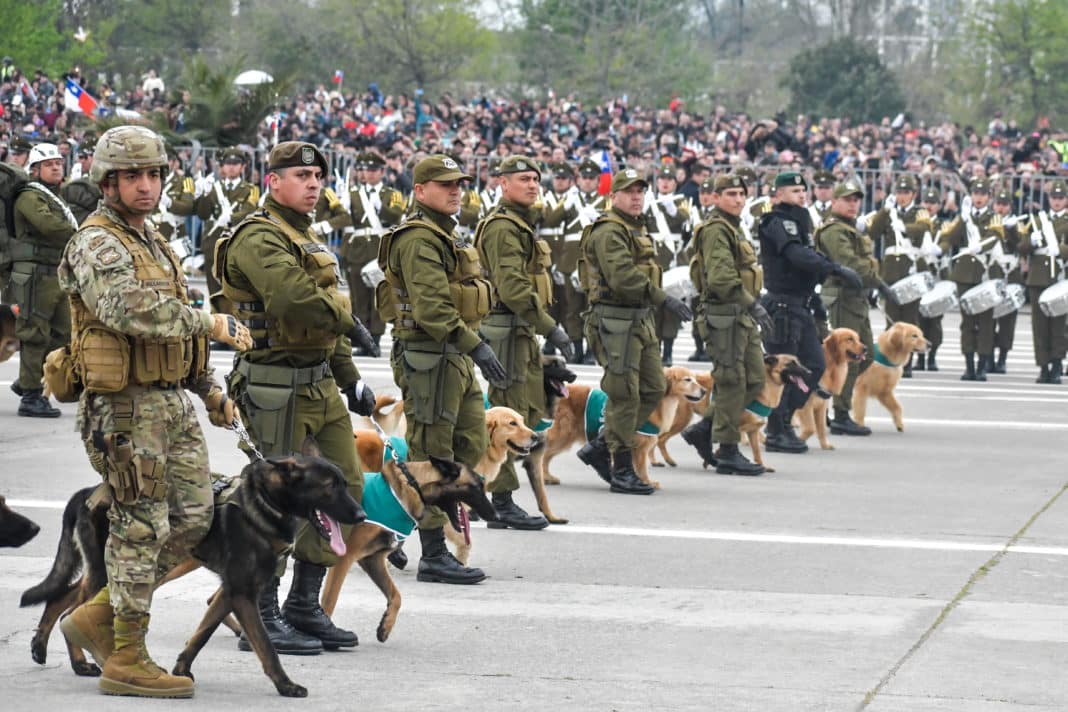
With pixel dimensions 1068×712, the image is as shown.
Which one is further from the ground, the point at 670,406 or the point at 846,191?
the point at 846,191

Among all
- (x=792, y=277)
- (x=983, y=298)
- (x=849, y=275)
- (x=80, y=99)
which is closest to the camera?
(x=792, y=277)

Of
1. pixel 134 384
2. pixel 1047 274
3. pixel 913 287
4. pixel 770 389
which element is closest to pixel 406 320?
pixel 134 384

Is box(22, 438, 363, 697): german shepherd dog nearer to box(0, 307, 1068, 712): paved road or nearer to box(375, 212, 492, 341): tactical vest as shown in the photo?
box(0, 307, 1068, 712): paved road

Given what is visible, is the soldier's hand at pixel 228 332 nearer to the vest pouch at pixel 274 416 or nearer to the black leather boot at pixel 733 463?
the vest pouch at pixel 274 416

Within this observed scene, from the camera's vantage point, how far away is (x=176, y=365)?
20.9 feet

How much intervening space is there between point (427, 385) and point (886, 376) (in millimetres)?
7390

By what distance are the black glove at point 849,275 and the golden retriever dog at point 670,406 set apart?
141cm

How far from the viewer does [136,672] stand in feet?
21.1

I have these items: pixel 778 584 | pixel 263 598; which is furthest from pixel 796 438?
pixel 263 598

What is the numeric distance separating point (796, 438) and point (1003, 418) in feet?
9.42

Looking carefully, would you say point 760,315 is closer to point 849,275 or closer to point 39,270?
point 849,275

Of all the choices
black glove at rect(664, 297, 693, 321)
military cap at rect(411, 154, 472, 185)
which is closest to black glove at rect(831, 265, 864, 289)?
black glove at rect(664, 297, 693, 321)

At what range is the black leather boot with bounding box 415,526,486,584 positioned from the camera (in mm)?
8758

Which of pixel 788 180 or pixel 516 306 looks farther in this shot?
pixel 788 180
